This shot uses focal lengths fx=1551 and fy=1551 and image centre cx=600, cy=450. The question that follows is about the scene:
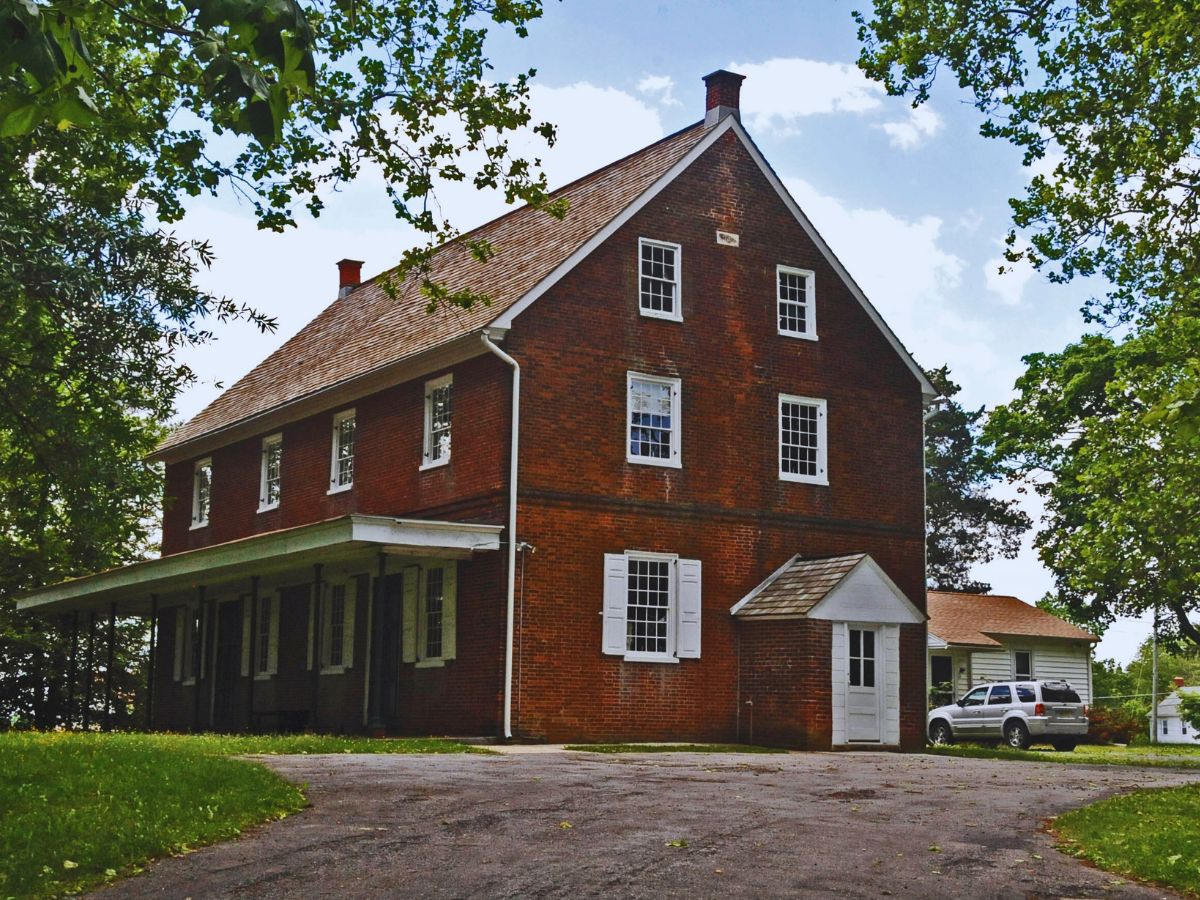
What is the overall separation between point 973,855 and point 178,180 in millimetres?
10184

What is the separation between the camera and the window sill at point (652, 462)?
86.7ft

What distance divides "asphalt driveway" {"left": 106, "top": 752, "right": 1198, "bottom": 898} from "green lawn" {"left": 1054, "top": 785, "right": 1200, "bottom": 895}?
1.00 feet

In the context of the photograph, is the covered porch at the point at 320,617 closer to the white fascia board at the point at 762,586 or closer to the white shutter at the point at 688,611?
the white shutter at the point at 688,611

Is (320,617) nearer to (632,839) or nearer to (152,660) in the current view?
(152,660)

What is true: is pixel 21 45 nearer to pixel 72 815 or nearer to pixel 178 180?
pixel 72 815

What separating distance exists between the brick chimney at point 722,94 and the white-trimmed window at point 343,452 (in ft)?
29.4

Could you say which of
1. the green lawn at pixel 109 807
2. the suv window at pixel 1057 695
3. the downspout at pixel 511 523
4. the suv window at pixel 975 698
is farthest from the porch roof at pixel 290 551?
the suv window at pixel 975 698

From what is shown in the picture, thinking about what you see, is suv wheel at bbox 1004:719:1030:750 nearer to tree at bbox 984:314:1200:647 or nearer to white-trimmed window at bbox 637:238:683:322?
tree at bbox 984:314:1200:647

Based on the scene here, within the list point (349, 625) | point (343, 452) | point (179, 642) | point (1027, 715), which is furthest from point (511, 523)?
point (1027, 715)

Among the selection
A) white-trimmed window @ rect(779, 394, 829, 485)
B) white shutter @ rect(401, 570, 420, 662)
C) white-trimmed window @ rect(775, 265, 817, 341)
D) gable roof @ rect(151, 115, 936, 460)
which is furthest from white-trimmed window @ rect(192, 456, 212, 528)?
white-trimmed window @ rect(775, 265, 817, 341)

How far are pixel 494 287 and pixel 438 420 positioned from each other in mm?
2578

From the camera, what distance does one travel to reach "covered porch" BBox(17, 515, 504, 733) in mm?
24719

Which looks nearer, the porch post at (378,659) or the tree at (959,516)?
the porch post at (378,659)

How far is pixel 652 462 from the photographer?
1048 inches
